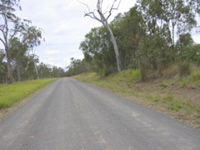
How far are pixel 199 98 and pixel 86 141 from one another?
22.1 feet

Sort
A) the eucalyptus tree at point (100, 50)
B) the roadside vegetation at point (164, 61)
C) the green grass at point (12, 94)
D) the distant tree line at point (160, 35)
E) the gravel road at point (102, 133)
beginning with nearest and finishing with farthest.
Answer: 1. the gravel road at point (102, 133)
2. the roadside vegetation at point (164, 61)
3. the green grass at point (12, 94)
4. the distant tree line at point (160, 35)
5. the eucalyptus tree at point (100, 50)

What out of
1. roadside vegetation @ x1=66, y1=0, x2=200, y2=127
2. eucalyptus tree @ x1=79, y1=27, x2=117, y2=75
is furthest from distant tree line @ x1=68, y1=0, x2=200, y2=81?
eucalyptus tree @ x1=79, y1=27, x2=117, y2=75

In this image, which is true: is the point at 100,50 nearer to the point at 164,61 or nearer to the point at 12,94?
the point at 164,61

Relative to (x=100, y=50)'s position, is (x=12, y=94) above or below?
below

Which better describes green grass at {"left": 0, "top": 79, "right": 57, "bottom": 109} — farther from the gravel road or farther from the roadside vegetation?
the roadside vegetation

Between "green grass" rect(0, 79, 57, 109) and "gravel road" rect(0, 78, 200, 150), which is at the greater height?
"green grass" rect(0, 79, 57, 109)

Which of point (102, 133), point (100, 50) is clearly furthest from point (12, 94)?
point (100, 50)

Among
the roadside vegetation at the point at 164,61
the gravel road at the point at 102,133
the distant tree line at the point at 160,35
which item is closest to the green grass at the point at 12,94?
the gravel road at the point at 102,133

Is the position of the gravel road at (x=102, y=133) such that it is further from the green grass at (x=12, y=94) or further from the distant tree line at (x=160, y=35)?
the distant tree line at (x=160, y=35)

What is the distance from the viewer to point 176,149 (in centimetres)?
363

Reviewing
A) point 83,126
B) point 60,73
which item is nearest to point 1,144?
point 83,126

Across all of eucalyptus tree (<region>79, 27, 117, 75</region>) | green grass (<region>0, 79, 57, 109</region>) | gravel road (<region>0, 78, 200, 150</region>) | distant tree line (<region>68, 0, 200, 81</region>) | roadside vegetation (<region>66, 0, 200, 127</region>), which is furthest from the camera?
eucalyptus tree (<region>79, 27, 117, 75</region>)

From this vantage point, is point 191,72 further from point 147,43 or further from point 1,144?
point 1,144

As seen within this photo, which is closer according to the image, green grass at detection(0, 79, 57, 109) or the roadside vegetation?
the roadside vegetation
